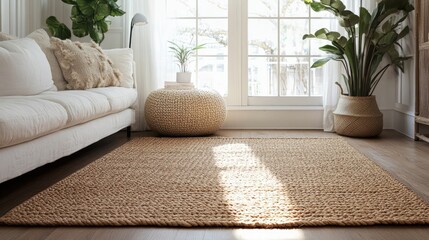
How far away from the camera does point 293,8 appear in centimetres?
496

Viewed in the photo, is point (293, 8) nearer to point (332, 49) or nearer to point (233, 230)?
point (332, 49)

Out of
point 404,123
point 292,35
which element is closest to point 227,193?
point 404,123

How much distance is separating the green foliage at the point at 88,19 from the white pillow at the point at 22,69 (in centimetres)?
124

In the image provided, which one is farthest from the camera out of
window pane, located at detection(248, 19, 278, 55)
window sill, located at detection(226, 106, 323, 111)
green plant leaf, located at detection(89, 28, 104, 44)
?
window pane, located at detection(248, 19, 278, 55)

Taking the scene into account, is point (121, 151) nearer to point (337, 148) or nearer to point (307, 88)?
point (337, 148)

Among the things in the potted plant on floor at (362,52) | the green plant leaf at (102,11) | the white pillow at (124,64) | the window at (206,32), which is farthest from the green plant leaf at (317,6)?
the green plant leaf at (102,11)

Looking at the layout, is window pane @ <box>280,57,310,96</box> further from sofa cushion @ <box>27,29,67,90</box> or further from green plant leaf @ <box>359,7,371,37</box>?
sofa cushion @ <box>27,29,67,90</box>

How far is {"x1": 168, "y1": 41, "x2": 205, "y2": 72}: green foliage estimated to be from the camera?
4.74 metres

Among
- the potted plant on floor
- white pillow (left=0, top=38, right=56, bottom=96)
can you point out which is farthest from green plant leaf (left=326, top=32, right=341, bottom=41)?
white pillow (left=0, top=38, right=56, bottom=96)

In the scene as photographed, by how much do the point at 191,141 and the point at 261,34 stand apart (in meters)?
1.52

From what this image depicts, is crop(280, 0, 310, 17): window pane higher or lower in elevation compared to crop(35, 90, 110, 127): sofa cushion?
higher

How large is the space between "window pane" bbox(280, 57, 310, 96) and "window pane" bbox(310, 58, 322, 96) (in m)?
0.06

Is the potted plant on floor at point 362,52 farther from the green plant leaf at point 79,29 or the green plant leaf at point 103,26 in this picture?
the green plant leaf at point 79,29

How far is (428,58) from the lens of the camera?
3768 mm
